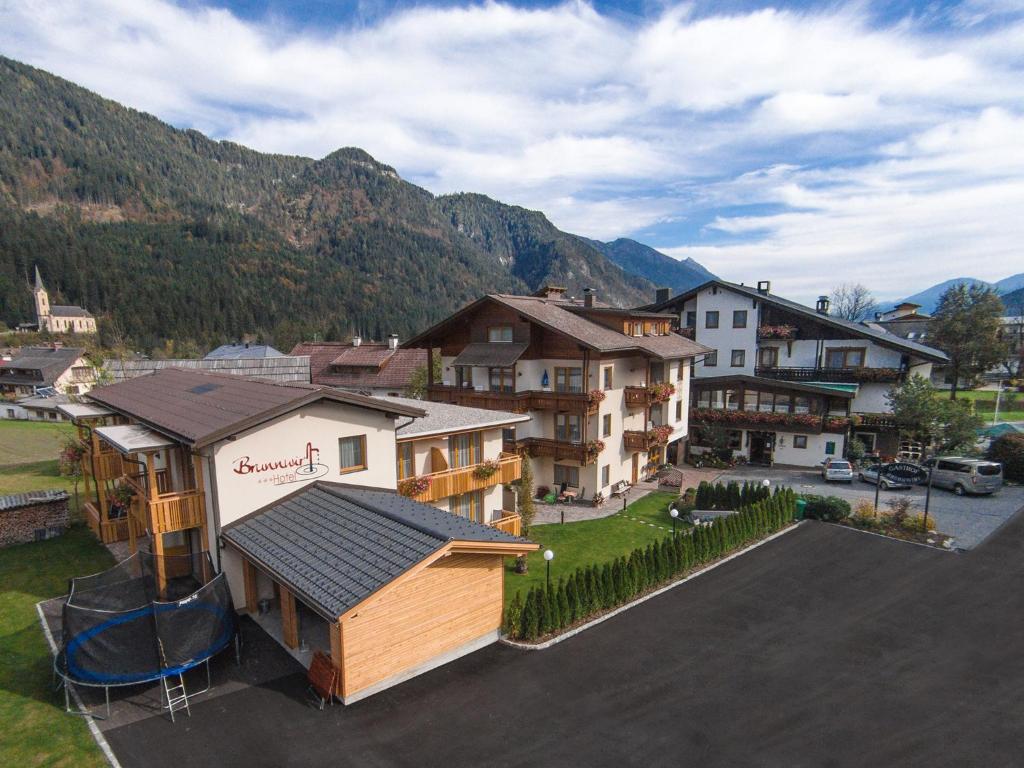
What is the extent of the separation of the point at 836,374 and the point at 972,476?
11702 mm

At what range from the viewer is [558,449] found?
28000 millimetres

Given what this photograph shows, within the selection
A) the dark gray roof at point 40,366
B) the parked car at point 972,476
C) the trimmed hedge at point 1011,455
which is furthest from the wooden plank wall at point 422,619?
the dark gray roof at point 40,366

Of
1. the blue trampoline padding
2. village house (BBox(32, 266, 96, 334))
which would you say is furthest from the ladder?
village house (BBox(32, 266, 96, 334))

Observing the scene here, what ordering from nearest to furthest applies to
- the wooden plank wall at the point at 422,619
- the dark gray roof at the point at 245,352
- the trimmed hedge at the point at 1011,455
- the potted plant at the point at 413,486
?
the wooden plank wall at the point at 422,619 < the potted plant at the point at 413,486 < the trimmed hedge at the point at 1011,455 < the dark gray roof at the point at 245,352

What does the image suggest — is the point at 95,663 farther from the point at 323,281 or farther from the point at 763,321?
the point at 323,281

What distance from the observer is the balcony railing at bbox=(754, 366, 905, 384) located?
36375mm

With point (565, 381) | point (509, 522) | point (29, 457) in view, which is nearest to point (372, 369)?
point (29, 457)

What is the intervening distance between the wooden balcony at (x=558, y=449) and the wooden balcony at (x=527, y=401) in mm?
1668

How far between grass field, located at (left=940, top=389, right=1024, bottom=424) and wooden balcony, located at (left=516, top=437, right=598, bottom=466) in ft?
134

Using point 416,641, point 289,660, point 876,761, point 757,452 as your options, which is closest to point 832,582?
point 876,761

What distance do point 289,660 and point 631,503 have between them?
19396 millimetres

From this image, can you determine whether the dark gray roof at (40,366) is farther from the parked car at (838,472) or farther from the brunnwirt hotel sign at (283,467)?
the parked car at (838,472)

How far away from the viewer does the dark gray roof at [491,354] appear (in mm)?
27391

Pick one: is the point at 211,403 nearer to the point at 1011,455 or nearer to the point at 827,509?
the point at 827,509
